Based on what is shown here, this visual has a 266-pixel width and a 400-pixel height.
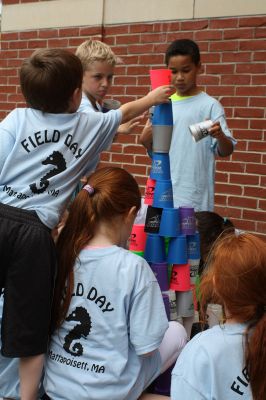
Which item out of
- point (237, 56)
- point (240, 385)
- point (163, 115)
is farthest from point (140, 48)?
point (240, 385)

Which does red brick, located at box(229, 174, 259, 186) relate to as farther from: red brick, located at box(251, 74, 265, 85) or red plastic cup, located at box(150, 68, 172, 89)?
red plastic cup, located at box(150, 68, 172, 89)

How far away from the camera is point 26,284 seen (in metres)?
2.56

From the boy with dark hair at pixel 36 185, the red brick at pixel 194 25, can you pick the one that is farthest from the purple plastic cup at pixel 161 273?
the red brick at pixel 194 25

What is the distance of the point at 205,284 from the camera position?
203 cm

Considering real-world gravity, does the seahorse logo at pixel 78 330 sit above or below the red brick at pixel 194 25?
below

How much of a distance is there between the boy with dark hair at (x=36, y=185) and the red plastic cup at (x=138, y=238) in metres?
0.50

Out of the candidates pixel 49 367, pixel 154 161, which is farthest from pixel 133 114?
pixel 49 367

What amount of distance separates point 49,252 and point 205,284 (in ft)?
2.79

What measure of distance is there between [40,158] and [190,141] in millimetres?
1554

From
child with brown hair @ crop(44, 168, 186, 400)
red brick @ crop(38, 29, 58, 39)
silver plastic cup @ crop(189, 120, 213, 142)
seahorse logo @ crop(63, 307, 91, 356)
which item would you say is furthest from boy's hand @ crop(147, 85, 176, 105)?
red brick @ crop(38, 29, 58, 39)

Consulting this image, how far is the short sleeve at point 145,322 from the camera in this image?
2.41 m

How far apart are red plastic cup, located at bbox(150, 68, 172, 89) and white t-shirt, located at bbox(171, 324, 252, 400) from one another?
148 cm

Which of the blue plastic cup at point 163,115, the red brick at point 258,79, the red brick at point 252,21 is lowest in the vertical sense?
the blue plastic cup at point 163,115

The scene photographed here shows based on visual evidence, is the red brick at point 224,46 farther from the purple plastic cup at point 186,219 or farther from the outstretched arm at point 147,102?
the purple plastic cup at point 186,219
